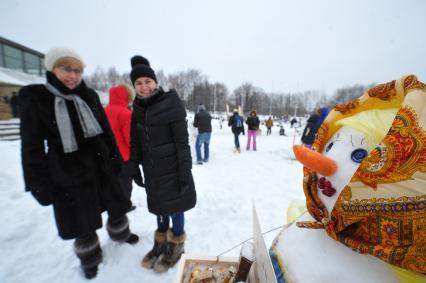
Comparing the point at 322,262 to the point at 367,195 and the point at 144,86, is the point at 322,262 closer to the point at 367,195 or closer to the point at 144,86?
the point at 367,195

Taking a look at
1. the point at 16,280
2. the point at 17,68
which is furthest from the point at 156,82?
the point at 17,68

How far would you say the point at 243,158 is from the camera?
645cm

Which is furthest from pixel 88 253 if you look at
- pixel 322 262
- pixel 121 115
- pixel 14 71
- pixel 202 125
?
pixel 14 71

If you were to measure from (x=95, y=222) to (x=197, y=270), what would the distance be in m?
1.03

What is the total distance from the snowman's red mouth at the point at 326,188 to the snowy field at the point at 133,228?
1.97ft

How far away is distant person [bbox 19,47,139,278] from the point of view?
4.58ft

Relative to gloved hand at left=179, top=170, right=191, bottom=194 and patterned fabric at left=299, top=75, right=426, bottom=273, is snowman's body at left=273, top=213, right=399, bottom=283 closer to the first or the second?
patterned fabric at left=299, top=75, right=426, bottom=273

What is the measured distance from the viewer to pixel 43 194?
1428mm

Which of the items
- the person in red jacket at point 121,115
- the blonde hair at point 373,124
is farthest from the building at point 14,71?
the blonde hair at point 373,124

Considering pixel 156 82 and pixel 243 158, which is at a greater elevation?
pixel 156 82

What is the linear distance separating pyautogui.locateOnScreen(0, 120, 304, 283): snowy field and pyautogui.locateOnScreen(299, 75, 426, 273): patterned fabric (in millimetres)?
736

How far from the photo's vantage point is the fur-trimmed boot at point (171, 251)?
185cm

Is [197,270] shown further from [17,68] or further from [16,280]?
[17,68]

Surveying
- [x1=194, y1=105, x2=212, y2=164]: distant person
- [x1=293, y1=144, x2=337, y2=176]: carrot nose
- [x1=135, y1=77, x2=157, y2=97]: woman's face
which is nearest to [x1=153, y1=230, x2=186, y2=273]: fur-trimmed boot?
[x1=135, y1=77, x2=157, y2=97]: woman's face
